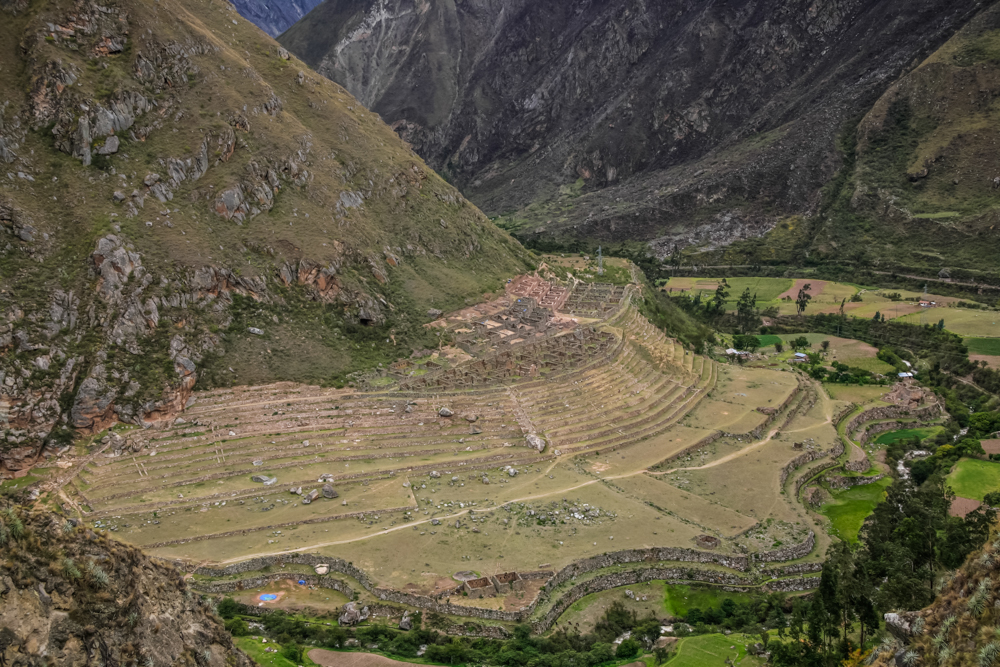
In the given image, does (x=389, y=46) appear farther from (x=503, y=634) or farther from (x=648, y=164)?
(x=503, y=634)

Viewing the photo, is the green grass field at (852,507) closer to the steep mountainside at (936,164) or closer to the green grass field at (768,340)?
the green grass field at (768,340)

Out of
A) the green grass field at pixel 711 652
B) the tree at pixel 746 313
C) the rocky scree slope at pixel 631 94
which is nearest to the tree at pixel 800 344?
the tree at pixel 746 313

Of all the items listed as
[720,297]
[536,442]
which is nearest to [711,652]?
[536,442]

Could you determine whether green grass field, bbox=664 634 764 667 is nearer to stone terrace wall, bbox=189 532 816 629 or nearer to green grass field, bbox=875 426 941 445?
stone terrace wall, bbox=189 532 816 629

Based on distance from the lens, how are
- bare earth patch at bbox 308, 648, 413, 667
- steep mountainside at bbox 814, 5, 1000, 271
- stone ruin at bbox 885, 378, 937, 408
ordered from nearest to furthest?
bare earth patch at bbox 308, 648, 413, 667 → stone ruin at bbox 885, 378, 937, 408 → steep mountainside at bbox 814, 5, 1000, 271

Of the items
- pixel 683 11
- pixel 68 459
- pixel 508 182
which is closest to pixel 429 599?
pixel 68 459

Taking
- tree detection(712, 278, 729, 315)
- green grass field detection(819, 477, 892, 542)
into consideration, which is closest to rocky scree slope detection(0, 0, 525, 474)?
green grass field detection(819, 477, 892, 542)
